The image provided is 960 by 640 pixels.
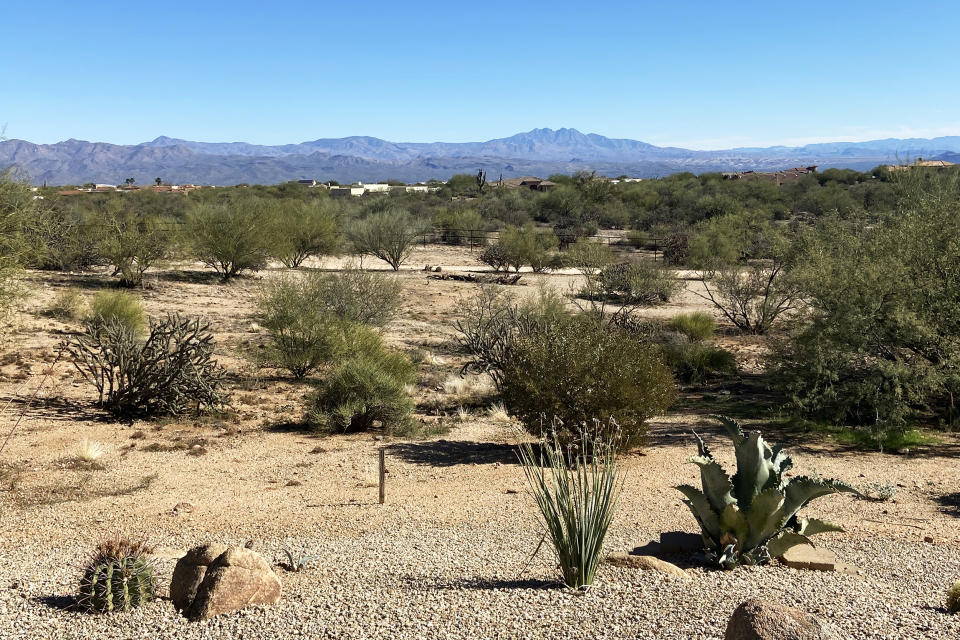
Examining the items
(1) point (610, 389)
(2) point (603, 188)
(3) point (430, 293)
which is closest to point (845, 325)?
(1) point (610, 389)

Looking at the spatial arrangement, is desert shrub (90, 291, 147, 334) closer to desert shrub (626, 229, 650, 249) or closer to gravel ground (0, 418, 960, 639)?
gravel ground (0, 418, 960, 639)

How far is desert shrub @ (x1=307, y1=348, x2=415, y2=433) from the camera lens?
44.0 feet

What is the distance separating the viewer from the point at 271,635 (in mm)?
5055

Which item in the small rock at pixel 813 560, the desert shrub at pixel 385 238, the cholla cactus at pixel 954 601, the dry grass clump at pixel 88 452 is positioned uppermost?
the desert shrub at pixel 385 238

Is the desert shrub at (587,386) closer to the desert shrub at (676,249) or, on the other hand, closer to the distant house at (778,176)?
the desert shrub at (676,249)

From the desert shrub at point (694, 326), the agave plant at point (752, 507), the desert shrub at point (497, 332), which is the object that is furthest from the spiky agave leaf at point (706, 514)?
the desert shrub at point (694, 326)

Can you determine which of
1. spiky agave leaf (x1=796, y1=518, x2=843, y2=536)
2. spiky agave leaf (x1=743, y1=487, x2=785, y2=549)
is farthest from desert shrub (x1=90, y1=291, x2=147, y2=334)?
spiky agave leaf (x1=796, y1=518, x2=843, y2=536)

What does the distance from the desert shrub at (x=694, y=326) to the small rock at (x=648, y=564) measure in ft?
53.1

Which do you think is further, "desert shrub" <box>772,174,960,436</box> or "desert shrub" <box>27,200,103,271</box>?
"desert shrub" <box>27,200,103,271</box>

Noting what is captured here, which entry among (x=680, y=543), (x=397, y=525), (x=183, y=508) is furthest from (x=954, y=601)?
(x=183, y=508)

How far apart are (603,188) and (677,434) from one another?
2358 inches

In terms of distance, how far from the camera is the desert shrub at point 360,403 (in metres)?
13.4

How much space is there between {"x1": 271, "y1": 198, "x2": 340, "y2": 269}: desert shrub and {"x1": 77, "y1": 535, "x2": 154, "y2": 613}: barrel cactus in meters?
30.5

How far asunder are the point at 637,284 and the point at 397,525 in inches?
784
